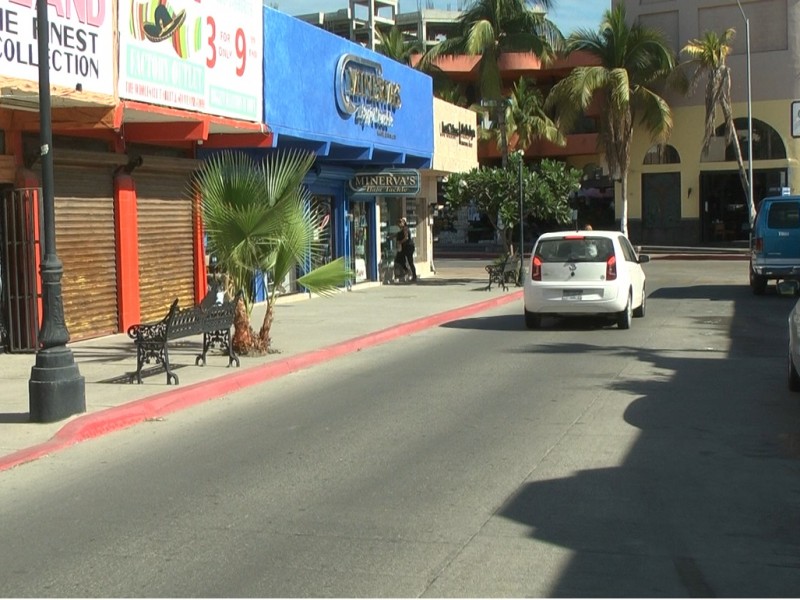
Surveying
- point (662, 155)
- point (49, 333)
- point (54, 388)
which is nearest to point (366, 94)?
point (49, 333)

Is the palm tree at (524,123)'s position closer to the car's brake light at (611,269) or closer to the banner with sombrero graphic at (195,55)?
the banner with sombrero graphic at (195,55)

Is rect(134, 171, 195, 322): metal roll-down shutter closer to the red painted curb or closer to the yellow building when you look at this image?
the red painted curb

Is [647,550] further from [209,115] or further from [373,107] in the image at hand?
[373,107]

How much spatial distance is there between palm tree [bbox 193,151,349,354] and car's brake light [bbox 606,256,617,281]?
4743 millimetres

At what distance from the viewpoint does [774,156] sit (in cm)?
4734

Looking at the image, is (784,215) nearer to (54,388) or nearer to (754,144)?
(54,388)

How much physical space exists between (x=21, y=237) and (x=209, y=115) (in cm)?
385

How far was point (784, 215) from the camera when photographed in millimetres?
23172

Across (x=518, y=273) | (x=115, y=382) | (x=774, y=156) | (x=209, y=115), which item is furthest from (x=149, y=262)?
(x=774, y=156)

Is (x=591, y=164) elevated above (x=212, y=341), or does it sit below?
above

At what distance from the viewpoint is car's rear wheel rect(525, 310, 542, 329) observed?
17703mm

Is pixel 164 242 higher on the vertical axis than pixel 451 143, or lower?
lower

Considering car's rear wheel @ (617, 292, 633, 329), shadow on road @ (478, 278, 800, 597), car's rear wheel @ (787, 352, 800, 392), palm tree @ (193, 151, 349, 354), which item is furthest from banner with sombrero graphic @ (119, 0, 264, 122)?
car's rear wheel @ (787, 352, 800, 392)

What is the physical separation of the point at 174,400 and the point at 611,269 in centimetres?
855
